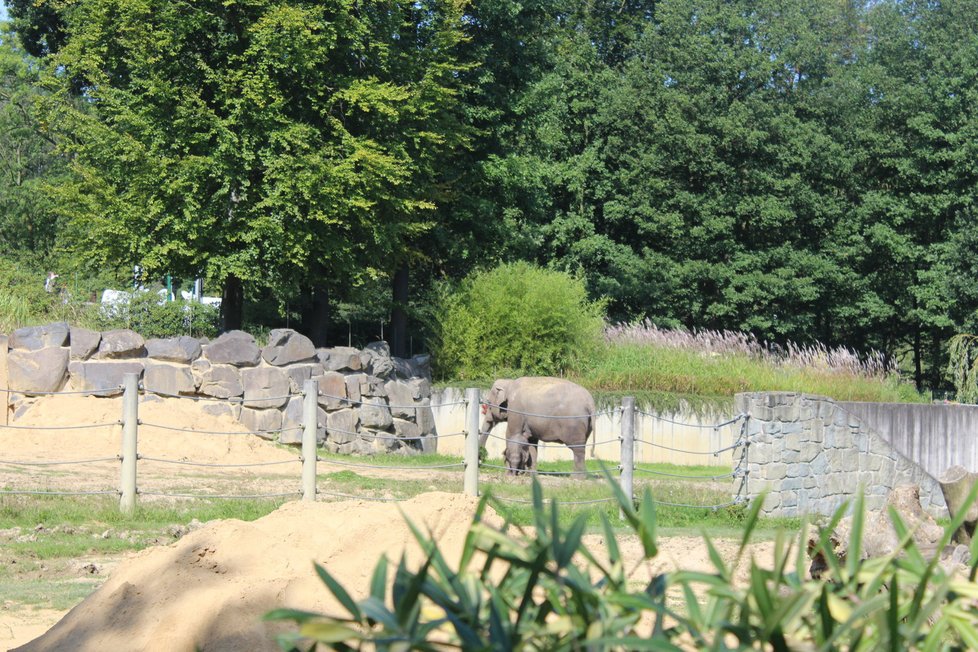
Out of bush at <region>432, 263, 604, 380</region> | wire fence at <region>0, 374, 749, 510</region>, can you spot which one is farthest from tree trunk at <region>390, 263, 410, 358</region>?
wire fence at <region>0, 374, 749, 510</region>

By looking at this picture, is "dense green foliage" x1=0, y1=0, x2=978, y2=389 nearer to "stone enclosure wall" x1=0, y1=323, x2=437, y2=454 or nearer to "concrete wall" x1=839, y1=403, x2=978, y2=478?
"stone enclosure wall" x1=0, y1=323, x2=437, y2=454

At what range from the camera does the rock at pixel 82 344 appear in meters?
17.6

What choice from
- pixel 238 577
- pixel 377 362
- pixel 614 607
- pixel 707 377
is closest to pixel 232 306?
pixel 377 362

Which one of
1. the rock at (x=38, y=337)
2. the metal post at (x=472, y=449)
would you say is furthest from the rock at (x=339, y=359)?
the metal post at (x=472, y=449)

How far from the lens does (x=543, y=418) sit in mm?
17969

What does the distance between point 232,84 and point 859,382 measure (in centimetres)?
1407

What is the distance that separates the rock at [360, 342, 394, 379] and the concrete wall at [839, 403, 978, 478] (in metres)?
8.39

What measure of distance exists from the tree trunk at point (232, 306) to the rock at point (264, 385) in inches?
221

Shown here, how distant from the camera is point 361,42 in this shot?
79.9ft

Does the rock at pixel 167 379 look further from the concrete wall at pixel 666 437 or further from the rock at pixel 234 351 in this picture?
the concrete wall at pixel 666 437

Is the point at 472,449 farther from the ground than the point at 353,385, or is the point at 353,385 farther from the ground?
the point at 353,385

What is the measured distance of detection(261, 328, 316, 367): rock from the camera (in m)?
19.2

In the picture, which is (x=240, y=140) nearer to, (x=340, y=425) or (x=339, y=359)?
(x=339, y=359)

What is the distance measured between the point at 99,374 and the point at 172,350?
1.23m
